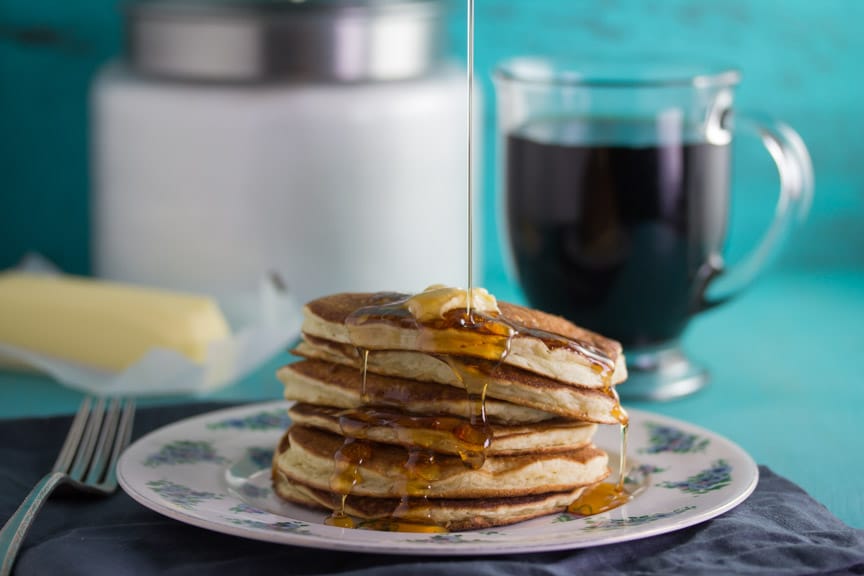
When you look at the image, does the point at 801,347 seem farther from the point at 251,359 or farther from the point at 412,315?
the point at 412,315

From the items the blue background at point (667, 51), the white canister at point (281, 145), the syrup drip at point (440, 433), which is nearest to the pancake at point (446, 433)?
the syrup drip at point (440, 433)

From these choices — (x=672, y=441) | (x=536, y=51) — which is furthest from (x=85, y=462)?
(x=536, y=51)

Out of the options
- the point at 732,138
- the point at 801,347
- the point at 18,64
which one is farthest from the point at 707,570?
the point at 18,64

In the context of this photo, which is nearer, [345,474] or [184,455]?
[345,474]

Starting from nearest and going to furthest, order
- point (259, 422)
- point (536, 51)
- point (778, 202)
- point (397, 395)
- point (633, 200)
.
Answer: point (397, 395), point (259, 422), point (633, 200), point (778, 202), point (536, 51)

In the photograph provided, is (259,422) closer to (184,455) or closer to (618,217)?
(184,455)

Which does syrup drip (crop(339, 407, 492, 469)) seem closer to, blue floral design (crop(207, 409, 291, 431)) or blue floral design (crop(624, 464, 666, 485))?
blue floral design (crop(624, 464, 666, 485))

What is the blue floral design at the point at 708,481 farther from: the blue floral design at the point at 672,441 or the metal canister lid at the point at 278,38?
the metal canister lid at the point at 278,38

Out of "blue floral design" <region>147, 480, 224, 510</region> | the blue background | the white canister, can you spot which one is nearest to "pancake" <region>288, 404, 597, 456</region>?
"blue floral design" <region>147, 480, 224, 510</region>
